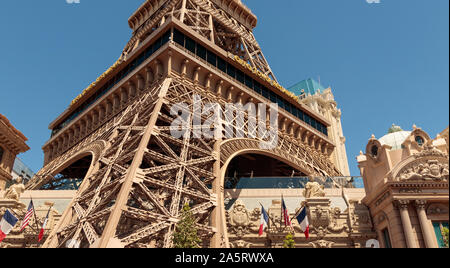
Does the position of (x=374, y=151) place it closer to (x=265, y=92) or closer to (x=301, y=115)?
(x=265, y=92)

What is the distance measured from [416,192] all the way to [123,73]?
106 feet

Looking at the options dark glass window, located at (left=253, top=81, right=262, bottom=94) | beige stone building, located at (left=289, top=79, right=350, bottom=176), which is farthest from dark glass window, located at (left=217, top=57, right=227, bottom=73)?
beige stone building, located at (left=289, top=79, right=350, bottom=176)

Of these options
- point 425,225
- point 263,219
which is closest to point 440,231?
point 425,225

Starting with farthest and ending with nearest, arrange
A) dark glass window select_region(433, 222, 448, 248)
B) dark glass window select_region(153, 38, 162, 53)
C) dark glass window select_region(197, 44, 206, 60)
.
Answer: dark glass window select_region(197, 44, 206, 60) → dark glass window select_region(153, 38, 162, 53) → dark glass window select_region(433, 222, 448, 248)

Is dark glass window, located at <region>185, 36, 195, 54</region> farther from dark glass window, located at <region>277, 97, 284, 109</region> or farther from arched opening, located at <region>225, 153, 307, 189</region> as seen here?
arched opening, located at <region>225, 153, 307, 189</region>

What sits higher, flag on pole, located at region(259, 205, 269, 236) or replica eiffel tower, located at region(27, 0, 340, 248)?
replica eiffel tower, located at region(27, 0, 340, 248)

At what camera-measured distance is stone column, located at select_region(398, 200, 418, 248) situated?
18.3m

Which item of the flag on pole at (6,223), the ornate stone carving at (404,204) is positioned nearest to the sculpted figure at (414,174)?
the ornate stone carving at (404,204)

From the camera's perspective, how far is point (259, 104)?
4050cm

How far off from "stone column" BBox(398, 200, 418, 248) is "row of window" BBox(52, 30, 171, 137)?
2569 centimetres

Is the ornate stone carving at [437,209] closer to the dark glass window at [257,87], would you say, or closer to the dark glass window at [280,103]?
the dark glass window at [257,87]
